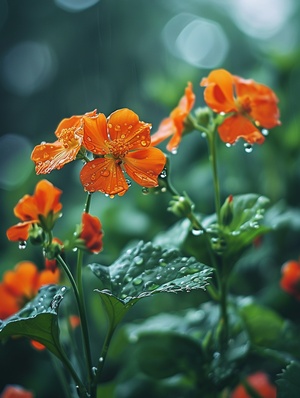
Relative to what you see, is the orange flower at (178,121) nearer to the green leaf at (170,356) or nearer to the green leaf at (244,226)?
the green leaf at (244,226)

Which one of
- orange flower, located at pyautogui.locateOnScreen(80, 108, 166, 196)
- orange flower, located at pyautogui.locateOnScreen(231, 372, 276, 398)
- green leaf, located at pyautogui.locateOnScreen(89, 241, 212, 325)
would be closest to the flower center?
orange flower, located at pyautogui.locateOnScreen(80, 108, 166, 196)

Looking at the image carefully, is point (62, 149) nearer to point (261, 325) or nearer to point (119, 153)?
point (119, 153)

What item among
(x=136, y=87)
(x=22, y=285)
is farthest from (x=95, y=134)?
(x=136, y=87)

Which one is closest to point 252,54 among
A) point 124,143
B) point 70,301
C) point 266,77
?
point 266,77

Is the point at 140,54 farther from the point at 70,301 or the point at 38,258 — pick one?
the point at 70,301

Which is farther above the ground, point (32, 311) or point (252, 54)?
point (32, 311)

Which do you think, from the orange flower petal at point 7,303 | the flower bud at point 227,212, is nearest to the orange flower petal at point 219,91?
the flower bud at point 227,212
